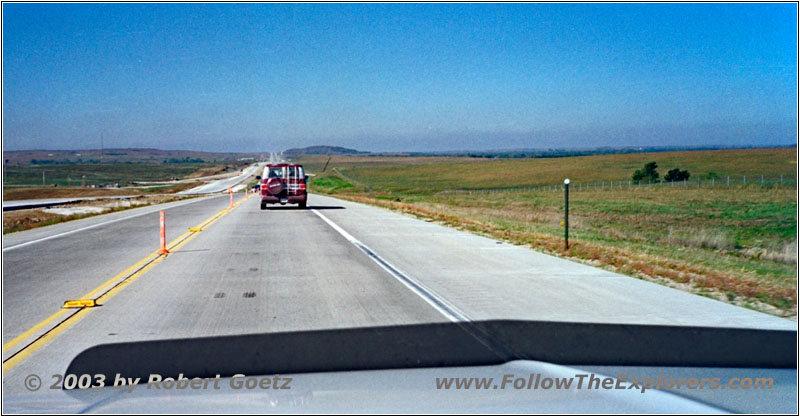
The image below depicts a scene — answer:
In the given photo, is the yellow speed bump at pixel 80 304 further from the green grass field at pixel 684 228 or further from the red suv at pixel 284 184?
the red suv at pixel 284 184

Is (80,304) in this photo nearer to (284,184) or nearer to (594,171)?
(284,184)

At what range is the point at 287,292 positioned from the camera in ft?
35.4

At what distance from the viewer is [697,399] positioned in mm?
5285

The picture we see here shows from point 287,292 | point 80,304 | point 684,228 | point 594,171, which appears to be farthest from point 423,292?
point 594,171

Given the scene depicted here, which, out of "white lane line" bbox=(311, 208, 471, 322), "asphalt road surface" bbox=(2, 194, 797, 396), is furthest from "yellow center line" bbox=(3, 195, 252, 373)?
"white lane line" bbox=(311, 208, 471, 322)

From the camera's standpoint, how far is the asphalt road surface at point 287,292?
8.24m

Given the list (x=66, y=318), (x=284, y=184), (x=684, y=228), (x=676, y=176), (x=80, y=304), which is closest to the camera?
(x=66, y=318)

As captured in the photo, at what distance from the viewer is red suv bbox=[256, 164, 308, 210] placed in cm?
3619

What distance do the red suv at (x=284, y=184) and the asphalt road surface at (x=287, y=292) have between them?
16.9m

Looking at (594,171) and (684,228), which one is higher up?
(594,171)

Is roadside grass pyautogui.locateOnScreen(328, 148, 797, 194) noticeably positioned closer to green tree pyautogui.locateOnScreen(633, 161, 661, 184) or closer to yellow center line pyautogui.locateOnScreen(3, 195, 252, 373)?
green tree pyautogui.locateOnScreen(633, 161, 661, 184)

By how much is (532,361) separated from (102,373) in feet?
12.1

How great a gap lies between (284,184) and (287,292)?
26.0 m

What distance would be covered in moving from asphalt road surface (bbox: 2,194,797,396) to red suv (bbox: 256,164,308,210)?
55.3ft
